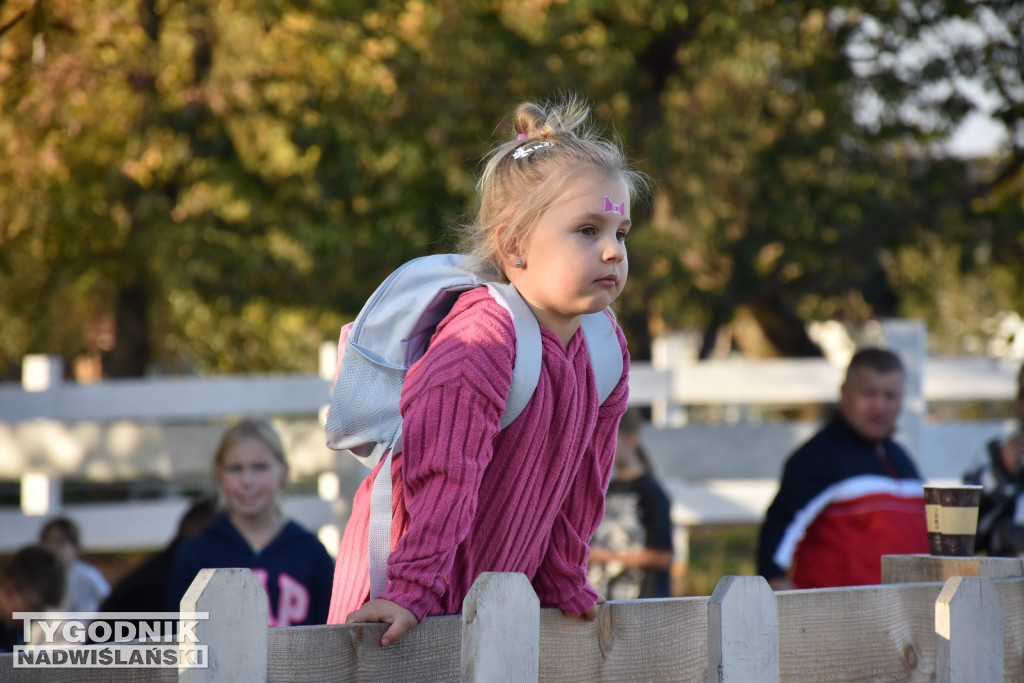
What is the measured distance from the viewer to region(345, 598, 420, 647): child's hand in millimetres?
1633

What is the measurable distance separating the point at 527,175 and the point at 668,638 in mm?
821

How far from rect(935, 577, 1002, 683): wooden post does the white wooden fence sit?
3671mm

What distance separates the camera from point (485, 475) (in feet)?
6.48

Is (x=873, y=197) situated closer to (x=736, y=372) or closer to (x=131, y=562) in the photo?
(x=736, y=372)

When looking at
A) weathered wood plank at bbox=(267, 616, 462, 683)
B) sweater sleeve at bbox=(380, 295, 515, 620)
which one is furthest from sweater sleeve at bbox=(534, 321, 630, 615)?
weathered wood plank at bbox=(267, 616, 462, 683)

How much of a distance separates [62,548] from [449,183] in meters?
2.81

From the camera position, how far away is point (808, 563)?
4035 mm

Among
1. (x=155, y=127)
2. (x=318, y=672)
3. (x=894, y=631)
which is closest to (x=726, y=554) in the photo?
(x=155, y=127)

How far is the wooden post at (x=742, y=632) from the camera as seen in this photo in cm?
183

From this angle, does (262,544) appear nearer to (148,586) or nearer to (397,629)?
(148,586)

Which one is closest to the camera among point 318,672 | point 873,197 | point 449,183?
point 318,672

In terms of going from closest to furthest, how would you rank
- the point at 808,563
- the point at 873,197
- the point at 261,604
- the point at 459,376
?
the point at 261,604 → the point at 459,376 → the point at 808,563 → the point at 873,197

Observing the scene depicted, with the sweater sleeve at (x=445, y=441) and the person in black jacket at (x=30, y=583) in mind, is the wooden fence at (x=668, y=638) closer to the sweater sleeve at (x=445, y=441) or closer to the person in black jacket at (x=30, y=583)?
the sweater sleeve at (x=445, y=441)

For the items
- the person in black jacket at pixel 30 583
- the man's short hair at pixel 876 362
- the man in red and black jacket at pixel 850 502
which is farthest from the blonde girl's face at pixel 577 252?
the person in black jacket at pixel 30 583
